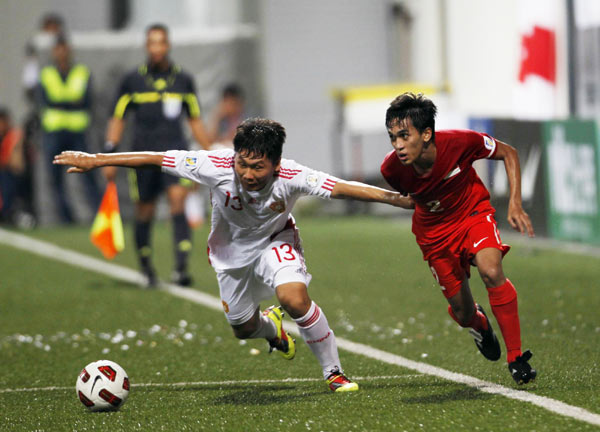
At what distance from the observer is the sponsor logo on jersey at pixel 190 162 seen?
632 cm

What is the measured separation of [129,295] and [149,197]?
96 cm

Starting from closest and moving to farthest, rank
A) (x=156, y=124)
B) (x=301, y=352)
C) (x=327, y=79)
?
(x=301, y=352) < (x=156, y=124) < (x=327, y=79)

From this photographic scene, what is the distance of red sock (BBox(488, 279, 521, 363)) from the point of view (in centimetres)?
609

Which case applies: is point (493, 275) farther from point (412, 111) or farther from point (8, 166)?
point (8, 166)

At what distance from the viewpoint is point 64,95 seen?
17297 mm

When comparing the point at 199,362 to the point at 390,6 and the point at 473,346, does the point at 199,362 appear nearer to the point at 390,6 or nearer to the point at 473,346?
the point at 473,346

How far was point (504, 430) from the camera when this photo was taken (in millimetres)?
5086

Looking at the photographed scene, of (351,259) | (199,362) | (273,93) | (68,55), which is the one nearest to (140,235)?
(351,259)

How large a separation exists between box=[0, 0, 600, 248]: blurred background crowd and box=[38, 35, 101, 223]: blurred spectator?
20 millimetres

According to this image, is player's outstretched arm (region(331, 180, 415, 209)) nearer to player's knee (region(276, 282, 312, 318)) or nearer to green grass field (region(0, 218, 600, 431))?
player's knee (region(276, 282, 312, 318))

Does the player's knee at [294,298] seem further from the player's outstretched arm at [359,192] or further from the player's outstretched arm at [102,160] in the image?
the player's outstretched arm at [102,160]

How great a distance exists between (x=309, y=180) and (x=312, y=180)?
0.02m

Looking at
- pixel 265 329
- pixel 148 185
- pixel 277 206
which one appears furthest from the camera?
pixel 148 185

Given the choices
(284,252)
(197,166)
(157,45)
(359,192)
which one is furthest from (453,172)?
(157,45)
